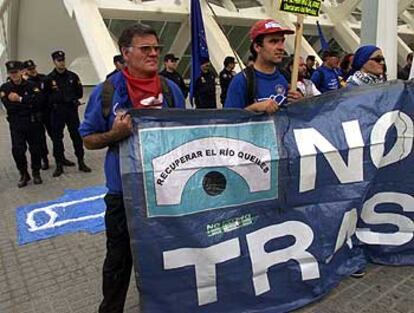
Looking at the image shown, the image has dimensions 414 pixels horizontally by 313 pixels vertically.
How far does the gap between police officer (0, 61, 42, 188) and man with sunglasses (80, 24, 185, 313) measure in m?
4.38

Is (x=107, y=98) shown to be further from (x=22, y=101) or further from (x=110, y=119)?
(x=22, y=101)

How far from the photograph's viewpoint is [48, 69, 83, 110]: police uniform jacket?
698 centimetres

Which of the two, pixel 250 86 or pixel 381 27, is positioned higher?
pixel 381 27

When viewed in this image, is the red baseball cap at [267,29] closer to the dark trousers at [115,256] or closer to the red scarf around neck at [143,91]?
the red scarf around neck at [143,91]

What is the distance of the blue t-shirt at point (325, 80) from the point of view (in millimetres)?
6509

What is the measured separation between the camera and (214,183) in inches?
106

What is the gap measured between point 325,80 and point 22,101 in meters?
4.52

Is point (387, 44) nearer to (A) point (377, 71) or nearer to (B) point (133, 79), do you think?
(A) point (377, 71)

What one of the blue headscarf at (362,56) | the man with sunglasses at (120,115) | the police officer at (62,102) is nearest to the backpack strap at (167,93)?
the man with sunglasses at (120,115)

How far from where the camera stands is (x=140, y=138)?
249 centimetres

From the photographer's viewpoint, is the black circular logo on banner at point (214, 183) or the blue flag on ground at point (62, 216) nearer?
the black circular logo on banner at point (214, 183)

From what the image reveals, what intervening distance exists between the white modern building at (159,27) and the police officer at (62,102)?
5926 millimetres

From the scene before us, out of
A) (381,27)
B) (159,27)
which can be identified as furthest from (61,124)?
(159,27)

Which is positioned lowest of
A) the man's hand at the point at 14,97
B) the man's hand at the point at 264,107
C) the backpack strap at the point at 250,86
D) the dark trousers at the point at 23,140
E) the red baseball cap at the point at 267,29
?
the dark trousers at the point at 23,140
